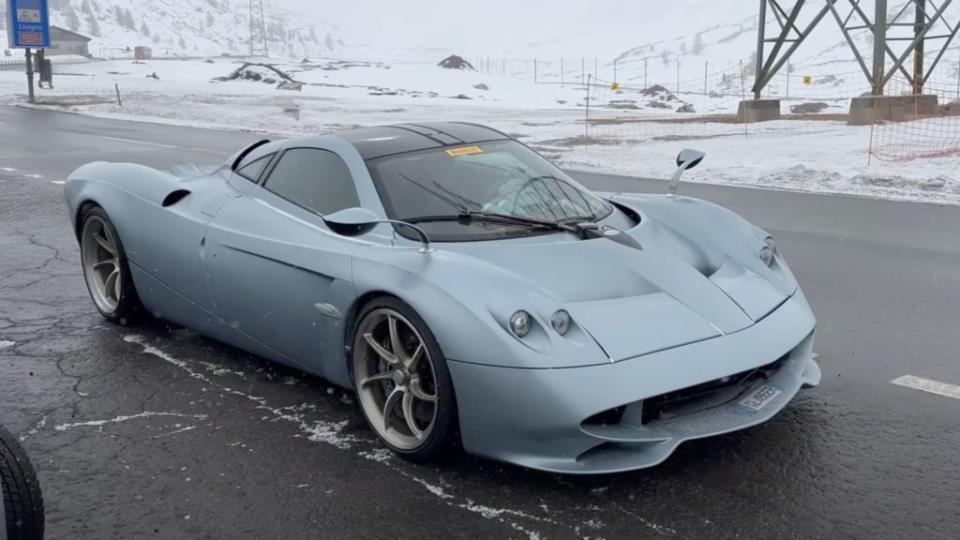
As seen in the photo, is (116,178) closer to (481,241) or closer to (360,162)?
(360,162)

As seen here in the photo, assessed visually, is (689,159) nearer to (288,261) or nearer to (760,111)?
(288,261)

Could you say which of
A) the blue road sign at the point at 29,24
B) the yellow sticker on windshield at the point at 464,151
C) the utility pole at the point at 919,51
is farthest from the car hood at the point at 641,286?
the blue road sign at the point at 29,24

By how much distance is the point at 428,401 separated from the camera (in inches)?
155

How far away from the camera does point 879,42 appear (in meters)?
20.8

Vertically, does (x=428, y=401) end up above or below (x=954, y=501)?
above

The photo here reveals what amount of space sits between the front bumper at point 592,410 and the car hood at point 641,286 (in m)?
0.10

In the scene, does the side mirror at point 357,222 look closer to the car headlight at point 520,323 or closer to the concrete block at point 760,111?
the car headlight at point 520,323

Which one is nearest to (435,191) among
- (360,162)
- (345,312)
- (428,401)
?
(360,162)

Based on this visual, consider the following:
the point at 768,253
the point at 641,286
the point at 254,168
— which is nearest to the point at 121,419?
the point at 254,168

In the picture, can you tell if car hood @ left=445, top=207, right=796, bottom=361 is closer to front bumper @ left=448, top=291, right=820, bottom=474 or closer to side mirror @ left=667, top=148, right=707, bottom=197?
front bumper @ left=448, top=291, right=820, bottom=474

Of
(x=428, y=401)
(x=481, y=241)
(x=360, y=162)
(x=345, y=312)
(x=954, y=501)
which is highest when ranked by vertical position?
(x=360, y=162)

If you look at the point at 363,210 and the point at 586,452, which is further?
the point at 363,210

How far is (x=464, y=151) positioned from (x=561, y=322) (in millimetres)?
1514

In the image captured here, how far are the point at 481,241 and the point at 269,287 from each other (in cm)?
106
